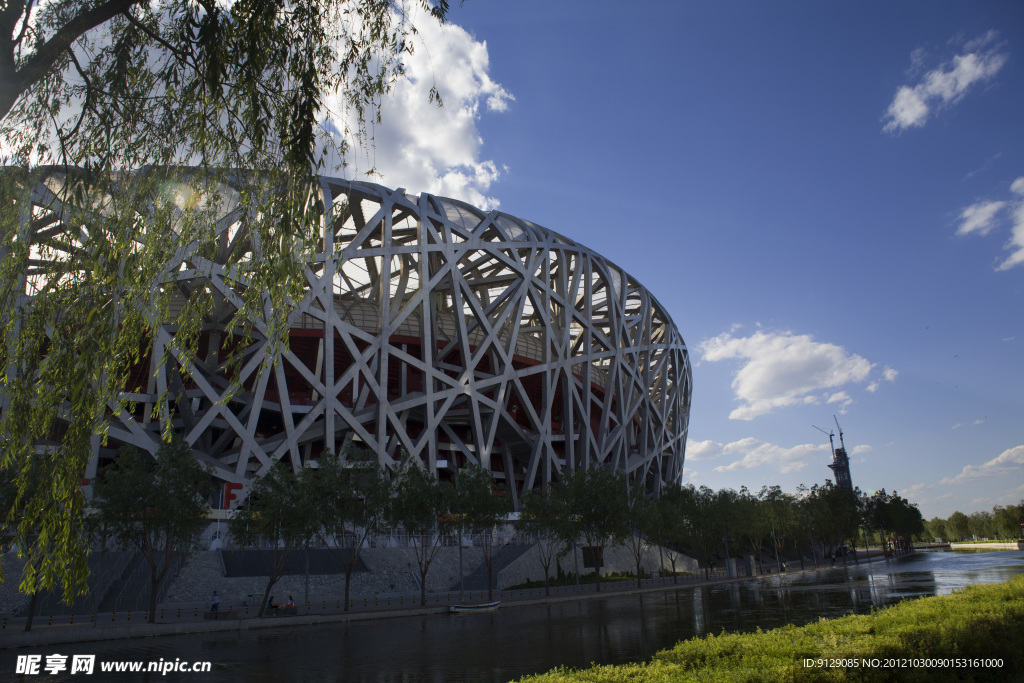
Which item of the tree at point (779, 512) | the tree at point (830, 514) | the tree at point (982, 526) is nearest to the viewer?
the tree at point (779, 512)

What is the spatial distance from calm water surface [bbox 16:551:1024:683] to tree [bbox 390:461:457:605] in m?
5.33

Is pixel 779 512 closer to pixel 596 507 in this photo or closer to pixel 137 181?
pixel 596 507

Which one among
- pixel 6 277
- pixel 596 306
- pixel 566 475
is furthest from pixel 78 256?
pixel 596 306

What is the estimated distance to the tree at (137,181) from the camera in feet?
24.0

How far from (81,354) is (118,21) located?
13.1 ft

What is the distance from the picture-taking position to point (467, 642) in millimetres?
17906

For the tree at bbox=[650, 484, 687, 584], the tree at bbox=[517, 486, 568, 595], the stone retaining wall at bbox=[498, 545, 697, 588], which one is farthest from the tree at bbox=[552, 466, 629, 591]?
the tree at bbox=[650, 484, 687, 584]

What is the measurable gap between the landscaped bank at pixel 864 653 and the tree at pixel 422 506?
2262 centimetres

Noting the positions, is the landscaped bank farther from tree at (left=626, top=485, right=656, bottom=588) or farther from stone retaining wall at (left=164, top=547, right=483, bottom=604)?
tree at (left=626, top=485, right=656, bottom=588)

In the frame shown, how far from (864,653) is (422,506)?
996 inches

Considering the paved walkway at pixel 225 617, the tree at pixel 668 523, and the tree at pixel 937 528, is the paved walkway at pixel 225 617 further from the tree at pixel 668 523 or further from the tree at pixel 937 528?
the tree at pixel 937 528

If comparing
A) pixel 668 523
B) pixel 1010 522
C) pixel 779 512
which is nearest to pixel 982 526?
pixel 1010 522

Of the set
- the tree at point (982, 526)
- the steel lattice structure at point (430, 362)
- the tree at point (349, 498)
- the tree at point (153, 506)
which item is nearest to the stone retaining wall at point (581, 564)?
the steel lattice structure at point (430, 362)

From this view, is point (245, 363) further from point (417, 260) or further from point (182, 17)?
point (182, 17)
